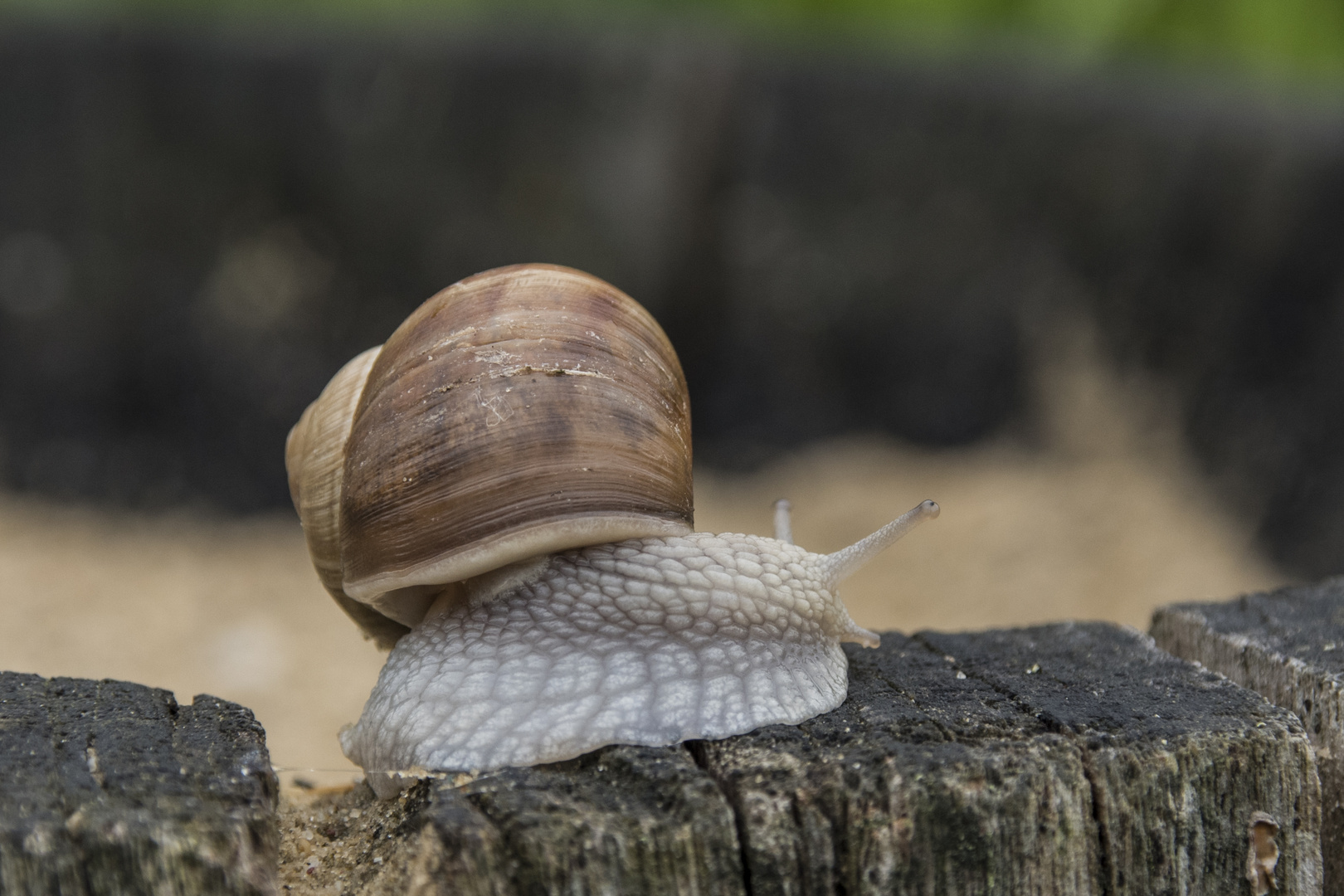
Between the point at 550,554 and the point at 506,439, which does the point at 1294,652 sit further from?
the point at 506,439

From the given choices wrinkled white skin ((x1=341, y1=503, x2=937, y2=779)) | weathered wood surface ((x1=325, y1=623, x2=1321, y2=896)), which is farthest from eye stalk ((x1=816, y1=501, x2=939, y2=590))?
weathered wood surface ((x1=325, y1=623, x2=1321, y2=896))

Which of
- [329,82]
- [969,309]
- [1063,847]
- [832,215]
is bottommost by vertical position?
[1063,847]

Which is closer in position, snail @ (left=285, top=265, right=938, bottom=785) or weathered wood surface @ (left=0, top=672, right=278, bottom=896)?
weathered wood surface @ (left=0, top=672, right=278, bottom=896)

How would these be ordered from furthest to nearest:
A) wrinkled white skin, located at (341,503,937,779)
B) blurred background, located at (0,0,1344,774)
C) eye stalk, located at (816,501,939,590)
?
blurred background, located at (0,0,1344,774) < eye stalk, located at (816,501,939,590) < wrinkled white skin, located at (341,503,937,779)

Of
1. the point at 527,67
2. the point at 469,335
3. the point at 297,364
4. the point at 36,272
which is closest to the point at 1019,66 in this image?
the point at 527,67

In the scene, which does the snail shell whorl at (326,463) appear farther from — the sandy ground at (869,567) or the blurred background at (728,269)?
the blurred background at (728,269)

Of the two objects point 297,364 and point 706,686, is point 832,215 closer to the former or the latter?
point 297,364

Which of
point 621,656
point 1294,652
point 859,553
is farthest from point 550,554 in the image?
point 1294,652

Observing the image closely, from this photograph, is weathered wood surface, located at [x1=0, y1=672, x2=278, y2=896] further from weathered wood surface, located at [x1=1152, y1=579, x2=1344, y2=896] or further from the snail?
weathered wood surface, located at [x1=1152, y1=579, x2=1344, y2=896]
